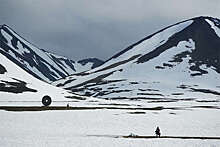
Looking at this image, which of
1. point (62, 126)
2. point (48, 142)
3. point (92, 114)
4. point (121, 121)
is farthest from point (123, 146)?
point (92, 114)

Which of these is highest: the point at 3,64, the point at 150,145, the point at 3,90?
the point at 3,64

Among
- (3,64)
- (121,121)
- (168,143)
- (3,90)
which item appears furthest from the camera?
(3,64)

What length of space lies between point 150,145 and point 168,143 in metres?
2.94

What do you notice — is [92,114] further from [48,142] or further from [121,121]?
[48,142]

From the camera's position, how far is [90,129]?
174 ft

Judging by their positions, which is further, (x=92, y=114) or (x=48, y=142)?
(x=92, y=114)

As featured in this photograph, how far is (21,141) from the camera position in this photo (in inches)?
1451

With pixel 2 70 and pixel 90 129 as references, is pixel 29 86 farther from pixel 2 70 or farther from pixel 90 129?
pixel 90 129

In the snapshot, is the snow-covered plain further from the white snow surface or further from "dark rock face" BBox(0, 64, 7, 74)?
"dark rock face" BBox(0, 64, 7, 74)

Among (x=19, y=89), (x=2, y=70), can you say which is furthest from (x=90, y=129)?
(x=2, y=70)

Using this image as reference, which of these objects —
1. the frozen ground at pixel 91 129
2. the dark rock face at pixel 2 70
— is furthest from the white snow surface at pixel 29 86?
the frozen ground at pixel 91 129

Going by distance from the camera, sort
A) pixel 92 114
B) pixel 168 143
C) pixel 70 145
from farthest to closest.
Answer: pixel 92 114 < pixel 168 143 < pixel 70 145

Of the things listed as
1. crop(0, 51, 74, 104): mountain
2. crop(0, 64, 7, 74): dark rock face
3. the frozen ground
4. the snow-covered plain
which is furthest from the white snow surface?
the frozen ground

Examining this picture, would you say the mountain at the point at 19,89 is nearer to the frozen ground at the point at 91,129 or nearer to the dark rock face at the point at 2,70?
the dark rock face at the point at 2,70
